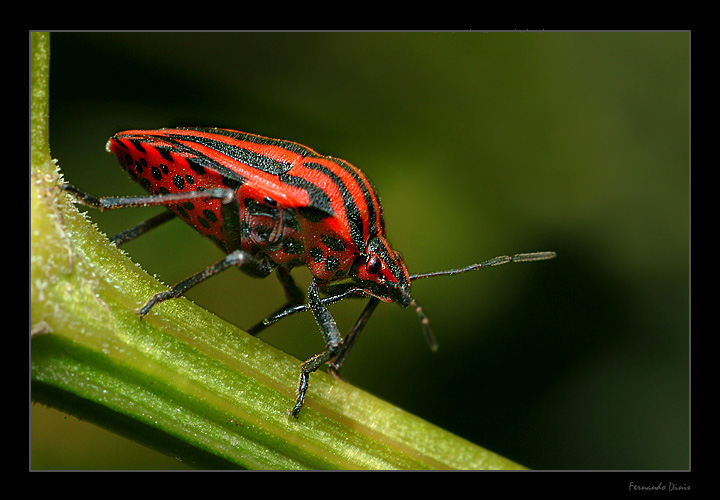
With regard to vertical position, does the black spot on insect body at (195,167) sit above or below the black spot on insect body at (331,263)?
above

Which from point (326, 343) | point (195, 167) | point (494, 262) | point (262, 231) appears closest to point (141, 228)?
point (195, 167)

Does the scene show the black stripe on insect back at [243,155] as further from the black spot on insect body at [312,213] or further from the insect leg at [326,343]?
the insect leg at [326,343]

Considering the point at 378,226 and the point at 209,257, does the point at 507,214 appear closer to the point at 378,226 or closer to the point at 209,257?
the point at 378,226

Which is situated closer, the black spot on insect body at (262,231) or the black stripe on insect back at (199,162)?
the black stripe on insect back at (199,162)

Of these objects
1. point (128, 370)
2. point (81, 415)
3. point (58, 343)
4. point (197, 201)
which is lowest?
point (81, 415)

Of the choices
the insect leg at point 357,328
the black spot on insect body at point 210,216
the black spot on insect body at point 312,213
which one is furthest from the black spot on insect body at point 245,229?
the insect leg at point 357,328
